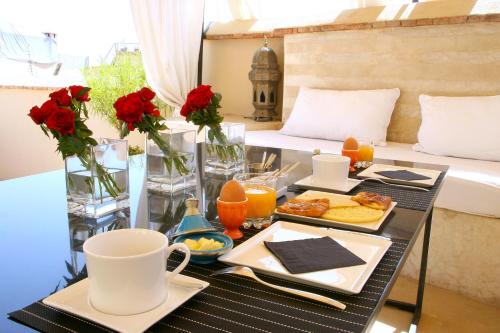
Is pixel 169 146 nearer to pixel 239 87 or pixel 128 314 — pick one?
pixel 128 314

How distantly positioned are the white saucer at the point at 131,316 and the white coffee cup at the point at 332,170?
67 cm

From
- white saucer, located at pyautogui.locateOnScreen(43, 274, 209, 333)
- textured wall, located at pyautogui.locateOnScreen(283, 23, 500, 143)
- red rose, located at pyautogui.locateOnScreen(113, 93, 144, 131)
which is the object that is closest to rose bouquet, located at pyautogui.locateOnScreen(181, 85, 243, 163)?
red rose, located at pyautogui.locateOnScreen(113, 93, 144, 131)

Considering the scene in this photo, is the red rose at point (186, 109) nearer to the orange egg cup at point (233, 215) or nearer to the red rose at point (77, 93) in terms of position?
the red rose at point (77, 93)

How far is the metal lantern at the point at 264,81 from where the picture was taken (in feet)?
11.5

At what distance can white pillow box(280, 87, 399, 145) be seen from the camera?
2.87m

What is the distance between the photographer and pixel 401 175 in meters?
1.38

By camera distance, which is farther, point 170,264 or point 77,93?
point 77,93

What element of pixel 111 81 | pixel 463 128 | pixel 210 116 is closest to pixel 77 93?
pixel 210 116

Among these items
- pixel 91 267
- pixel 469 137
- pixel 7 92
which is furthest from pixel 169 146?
pixel 7 92

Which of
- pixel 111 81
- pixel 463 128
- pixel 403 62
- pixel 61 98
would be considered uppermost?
pixel 403 62

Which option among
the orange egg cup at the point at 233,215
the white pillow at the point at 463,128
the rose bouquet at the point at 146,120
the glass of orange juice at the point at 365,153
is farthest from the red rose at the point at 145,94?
the white pillow at the point at 463,128

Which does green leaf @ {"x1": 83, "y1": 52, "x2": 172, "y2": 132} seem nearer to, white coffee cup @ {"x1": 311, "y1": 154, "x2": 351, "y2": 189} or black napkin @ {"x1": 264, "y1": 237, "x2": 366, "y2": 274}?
white coffee cup @ {"x1": 311, "y1": 154, "x2": 351, "y2": 189}

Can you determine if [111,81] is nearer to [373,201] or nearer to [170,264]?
[373,201]

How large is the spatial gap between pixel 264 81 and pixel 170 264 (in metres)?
3.02
